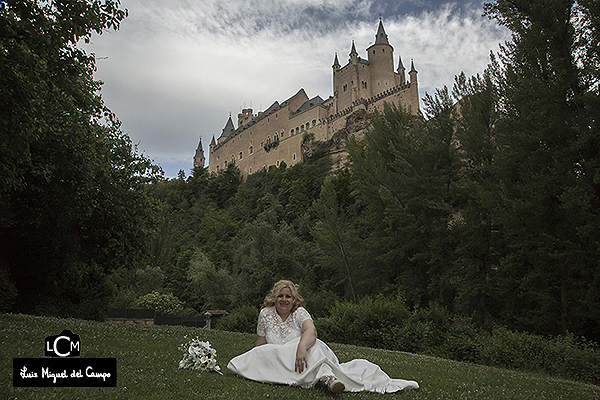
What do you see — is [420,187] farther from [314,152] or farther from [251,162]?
[251,162]

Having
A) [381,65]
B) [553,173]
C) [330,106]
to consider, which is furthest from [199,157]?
[553,173]

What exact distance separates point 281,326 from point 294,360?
509 millimetres

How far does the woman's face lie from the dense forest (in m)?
5.24

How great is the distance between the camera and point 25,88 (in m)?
6.62

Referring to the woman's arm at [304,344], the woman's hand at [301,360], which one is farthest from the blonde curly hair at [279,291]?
the woman's hand at [301,360]

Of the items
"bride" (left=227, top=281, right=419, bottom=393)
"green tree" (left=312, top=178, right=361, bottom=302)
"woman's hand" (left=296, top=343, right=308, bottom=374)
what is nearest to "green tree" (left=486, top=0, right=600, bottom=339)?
"green tree" (left=312, top=178, right=361, bottom=302)

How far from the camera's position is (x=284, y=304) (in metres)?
5.05

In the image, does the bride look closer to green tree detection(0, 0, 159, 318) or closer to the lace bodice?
the lace bodice

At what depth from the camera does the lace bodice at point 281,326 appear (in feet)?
16.1

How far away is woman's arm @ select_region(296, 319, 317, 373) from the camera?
14.5 ft

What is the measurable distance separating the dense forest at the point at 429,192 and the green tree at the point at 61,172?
0.04 meters

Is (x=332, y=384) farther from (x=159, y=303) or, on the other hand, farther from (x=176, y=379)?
(x=159, y=303)

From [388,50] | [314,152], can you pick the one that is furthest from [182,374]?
[388,50]

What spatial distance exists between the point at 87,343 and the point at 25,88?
420 centimetres
